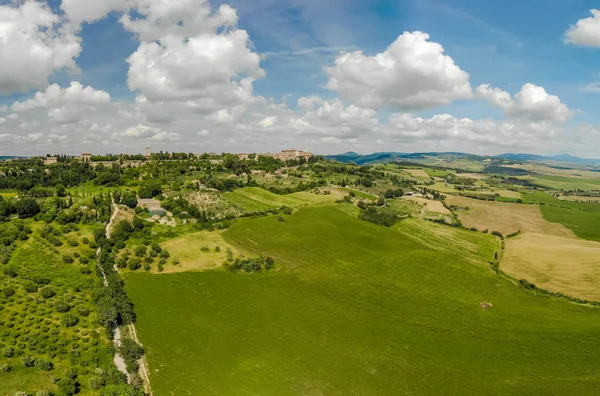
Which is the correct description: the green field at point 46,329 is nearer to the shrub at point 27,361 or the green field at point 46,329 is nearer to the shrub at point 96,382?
the shrub at point 27,361

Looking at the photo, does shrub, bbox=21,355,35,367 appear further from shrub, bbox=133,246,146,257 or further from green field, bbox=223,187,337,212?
green field, bbox=223,187,337,212

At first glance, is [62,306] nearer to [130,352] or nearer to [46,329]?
[46,329]

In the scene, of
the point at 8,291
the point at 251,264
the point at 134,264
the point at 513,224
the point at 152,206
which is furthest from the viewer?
the point at 513,224

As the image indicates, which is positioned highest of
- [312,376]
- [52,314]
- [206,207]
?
[206,207]

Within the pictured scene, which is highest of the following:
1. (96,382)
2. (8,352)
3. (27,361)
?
(8,352)

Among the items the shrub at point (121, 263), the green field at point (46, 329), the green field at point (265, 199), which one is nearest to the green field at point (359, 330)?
the shrub at point (121, 263)

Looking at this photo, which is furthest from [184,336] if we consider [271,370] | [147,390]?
[271,370]

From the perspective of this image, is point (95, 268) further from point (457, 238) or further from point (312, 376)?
point (457, 238)

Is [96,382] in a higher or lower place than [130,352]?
higher

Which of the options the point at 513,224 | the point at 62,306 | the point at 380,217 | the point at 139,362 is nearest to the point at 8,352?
the point at 62,306
